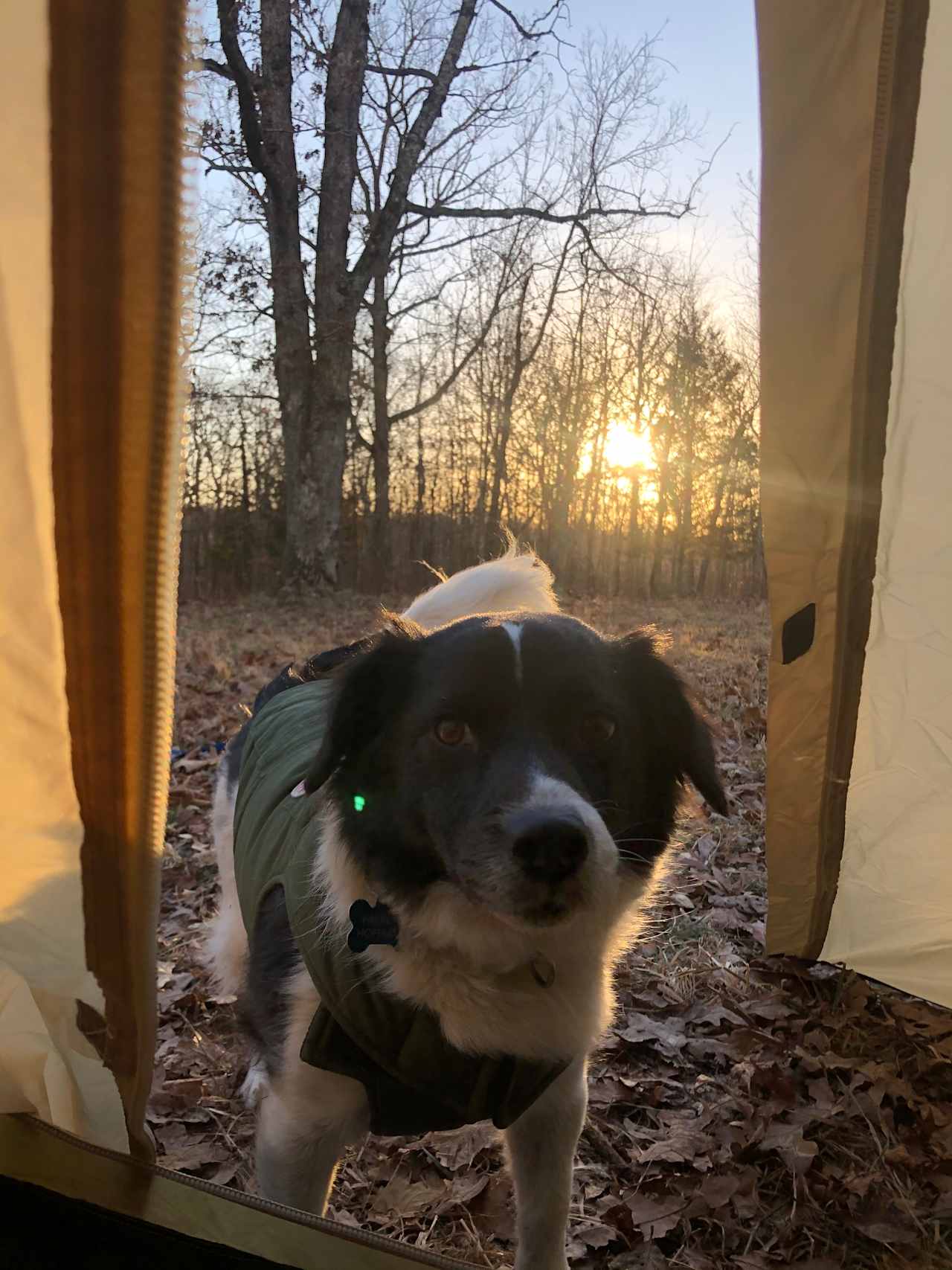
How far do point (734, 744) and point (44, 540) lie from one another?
15.0 ft

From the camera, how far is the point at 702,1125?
90.1 inches

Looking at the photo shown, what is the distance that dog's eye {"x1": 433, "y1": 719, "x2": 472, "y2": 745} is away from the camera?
172cm

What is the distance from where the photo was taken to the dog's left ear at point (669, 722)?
6.58 feet

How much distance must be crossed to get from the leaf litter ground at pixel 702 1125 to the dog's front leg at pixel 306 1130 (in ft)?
1.25

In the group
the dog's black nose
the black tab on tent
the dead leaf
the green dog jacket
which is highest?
the black tab on tent

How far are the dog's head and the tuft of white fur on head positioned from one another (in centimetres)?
60

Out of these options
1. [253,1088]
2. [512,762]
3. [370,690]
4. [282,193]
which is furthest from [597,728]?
[282,193]

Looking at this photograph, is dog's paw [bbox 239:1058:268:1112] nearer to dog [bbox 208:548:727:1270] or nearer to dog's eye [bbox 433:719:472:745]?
dog [bbox 208:548:727:1270]

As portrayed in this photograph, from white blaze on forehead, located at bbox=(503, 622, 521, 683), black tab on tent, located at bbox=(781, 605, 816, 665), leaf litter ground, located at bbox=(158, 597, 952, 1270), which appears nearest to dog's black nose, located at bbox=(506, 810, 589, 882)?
white blaze on forehead, located at bbox=(503, 622, 521, 683)

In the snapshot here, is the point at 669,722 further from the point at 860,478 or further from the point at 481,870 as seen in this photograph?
the point at 860,478

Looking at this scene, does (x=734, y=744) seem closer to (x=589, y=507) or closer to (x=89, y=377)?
(x=89, y=377)

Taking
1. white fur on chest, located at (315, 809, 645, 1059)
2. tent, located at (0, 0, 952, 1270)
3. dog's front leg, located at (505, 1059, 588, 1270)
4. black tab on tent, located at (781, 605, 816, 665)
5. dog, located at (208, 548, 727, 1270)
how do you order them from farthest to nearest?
black tab on tent, located at (781, 605, 816, 665), dog's front leg, located at (505, 1059, 588, 1270), white fur on chest, located at (315, 809, 645, 1059), dog, located at (208, 548, 727, 1270), tent, located at (0, 0, 952, 1270)

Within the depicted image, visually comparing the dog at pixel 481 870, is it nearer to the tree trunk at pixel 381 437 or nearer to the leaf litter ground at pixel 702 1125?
the leaf litter ground at pixel 702 1125

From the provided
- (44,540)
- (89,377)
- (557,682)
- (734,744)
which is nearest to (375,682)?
(557,682)
